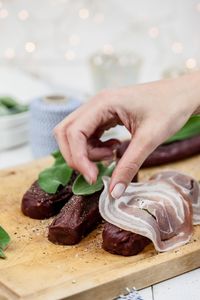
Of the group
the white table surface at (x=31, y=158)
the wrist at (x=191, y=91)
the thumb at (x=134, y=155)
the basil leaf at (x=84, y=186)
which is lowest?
the white table surface at (x=31, y=158)

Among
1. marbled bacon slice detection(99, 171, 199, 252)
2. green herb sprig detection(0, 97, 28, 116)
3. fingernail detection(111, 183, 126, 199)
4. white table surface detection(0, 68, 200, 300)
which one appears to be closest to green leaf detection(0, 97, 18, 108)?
green herb sprig detection(0, 97, 28, 116)

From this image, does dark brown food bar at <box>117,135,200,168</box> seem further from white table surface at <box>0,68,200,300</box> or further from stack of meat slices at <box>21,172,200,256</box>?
white table surface at <box>0,68,200,300</box>

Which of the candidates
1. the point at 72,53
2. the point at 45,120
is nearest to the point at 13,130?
the point at 45,120

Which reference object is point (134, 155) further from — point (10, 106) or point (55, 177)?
point (10, 106)

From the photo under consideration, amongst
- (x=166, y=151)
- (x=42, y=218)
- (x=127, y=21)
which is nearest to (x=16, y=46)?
(x=127, y=21)

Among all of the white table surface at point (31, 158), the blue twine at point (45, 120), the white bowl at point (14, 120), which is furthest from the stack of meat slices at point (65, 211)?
the white bowl at point (14, 120)

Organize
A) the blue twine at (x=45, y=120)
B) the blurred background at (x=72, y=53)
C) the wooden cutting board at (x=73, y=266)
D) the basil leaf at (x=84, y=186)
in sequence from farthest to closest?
the blurred background at (x=72, y=53)
the blue twine at (x=45, y=120)
the basil leaf at (x=84, y=186)
the wooden cutting board at (x=73, y=266)

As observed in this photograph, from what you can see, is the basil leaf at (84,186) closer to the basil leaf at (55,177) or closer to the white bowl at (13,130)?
the basil leaf at (55,177)
